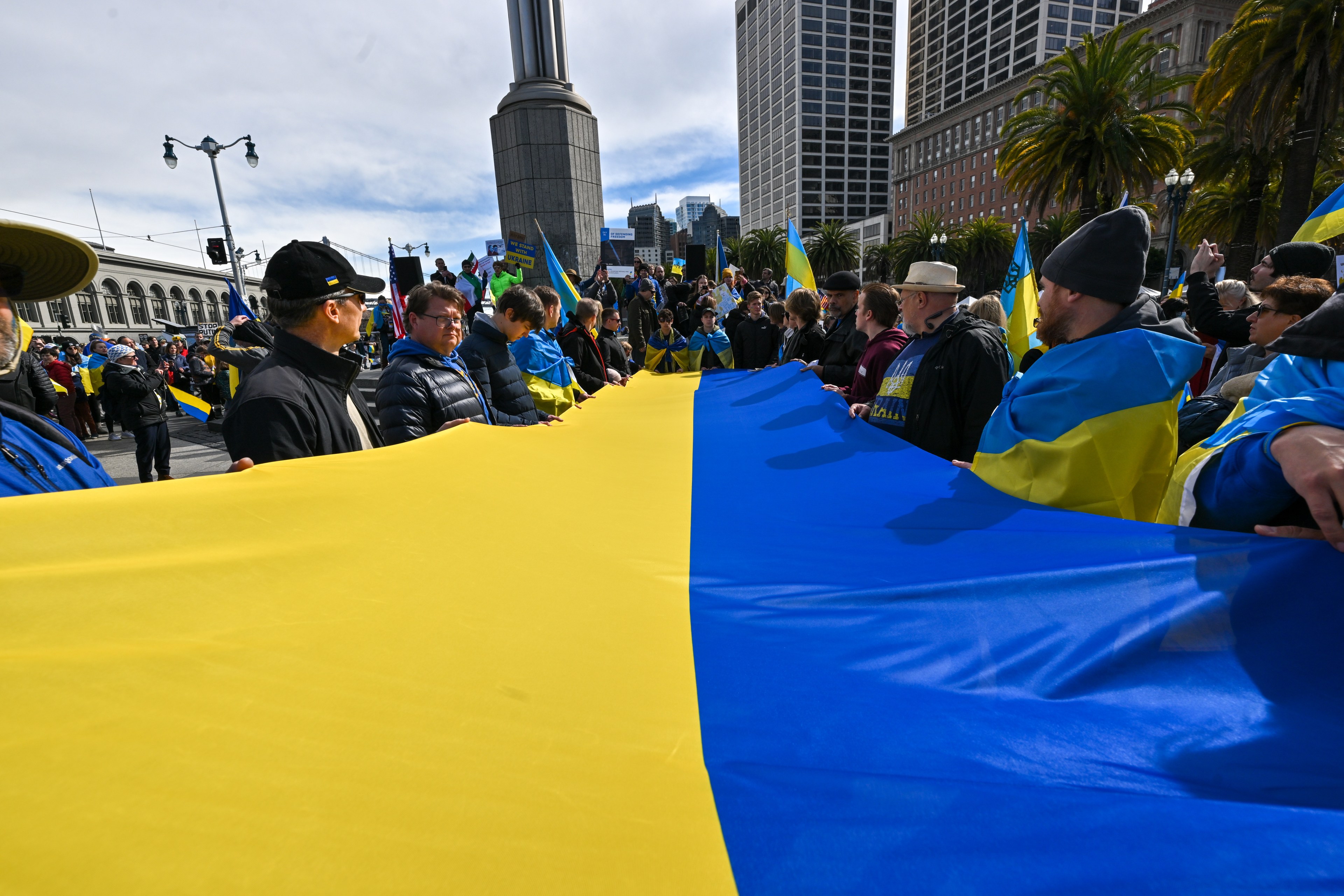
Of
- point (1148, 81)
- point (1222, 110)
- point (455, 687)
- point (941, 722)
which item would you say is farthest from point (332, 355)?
point (1148, 81)

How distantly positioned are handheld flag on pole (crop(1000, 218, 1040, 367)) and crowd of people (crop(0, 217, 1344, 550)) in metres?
Answer: 0.91

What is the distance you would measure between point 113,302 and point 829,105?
136073 mm

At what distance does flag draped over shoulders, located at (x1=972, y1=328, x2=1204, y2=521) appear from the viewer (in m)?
2.14

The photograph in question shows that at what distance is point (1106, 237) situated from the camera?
2346 mm

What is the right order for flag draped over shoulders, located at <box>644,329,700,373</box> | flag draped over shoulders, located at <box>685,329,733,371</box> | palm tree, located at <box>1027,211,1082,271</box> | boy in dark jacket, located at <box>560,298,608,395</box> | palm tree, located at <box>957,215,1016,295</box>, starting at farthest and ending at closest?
palm tree, located at <box>1027,211,1082,271</box>, palm tree, located at <box>957,215,1016,295</box>, flag draped over shoulders, located at <box>644,329,700,373</box>, flag draped over shoulders, located at <box>685,329,733,371</box>, boy in dark jacket, located at <box>560,298,608,395</box>

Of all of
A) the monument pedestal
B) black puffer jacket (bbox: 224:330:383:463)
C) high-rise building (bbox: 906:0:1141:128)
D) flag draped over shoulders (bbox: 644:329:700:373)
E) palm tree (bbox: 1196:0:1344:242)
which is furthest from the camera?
high-rise building (bbox: 906:0:1141:128)

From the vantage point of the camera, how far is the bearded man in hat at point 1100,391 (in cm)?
215

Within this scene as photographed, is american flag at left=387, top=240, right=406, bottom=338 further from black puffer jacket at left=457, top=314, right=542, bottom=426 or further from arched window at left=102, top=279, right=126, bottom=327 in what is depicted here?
arched window at left=102, top=279, right=126, bottom=327

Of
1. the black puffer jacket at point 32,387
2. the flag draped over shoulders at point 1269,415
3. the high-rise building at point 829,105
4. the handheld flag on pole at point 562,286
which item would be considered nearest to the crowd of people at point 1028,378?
the flag draped over shoulders at point 1269,415

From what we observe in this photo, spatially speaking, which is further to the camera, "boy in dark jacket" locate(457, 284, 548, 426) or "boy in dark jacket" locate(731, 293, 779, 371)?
"boy in dark jacket" locate(731, 293, 779, 371)

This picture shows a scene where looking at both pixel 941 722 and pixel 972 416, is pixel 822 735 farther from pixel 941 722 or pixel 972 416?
pixel 972 416


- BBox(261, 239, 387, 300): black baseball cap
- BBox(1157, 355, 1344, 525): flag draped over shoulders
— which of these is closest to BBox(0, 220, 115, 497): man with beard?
BBox(261, 239, 387, 300): black baseball cap

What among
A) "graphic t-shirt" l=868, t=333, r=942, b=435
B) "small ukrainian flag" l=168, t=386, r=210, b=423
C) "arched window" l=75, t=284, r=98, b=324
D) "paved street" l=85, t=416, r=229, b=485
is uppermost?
"arched window" l=75, t=284, r=98, b=324

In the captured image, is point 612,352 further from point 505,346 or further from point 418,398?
point 418,398
